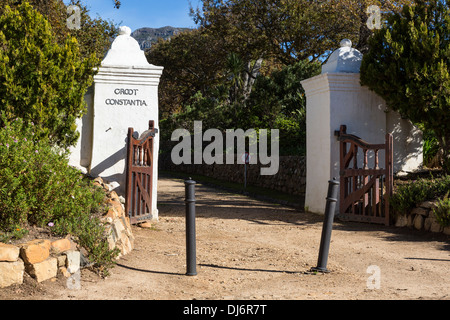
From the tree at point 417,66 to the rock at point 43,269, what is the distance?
7499 mm

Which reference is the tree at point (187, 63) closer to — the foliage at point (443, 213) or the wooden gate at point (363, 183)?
the wooden gate at point (363, 183)

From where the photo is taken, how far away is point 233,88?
32.6 m

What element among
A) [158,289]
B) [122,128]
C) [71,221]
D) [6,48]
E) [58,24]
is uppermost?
[58,24]

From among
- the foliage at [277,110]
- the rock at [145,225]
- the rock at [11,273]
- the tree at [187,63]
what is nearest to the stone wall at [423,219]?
the rock at [145,225]

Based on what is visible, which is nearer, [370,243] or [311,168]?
[370,243]

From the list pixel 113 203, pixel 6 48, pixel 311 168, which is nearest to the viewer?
pixel 113 203

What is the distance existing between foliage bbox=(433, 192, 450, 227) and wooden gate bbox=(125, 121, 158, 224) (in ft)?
16.6

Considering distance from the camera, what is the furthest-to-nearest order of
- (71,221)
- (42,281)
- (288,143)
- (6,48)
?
(288,143)
(6,48)
(71,221)
(42,281)

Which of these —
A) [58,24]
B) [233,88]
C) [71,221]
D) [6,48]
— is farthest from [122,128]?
[233,88]

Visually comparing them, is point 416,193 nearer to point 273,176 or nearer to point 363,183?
point 363,183

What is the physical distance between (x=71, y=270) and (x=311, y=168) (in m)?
7.66

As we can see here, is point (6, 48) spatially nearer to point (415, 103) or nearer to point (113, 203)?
point (113, 203)

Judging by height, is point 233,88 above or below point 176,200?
above

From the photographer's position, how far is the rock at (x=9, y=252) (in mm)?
4711
